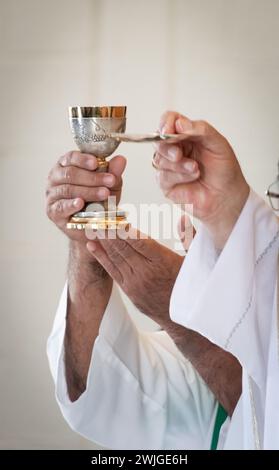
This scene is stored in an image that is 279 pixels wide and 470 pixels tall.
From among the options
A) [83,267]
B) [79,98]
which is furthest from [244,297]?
[79,98]

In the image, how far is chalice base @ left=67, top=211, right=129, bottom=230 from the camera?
1498mm

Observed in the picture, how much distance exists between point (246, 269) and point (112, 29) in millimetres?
2264

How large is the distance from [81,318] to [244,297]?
0.68m

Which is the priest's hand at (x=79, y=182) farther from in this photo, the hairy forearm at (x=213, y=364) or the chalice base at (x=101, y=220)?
the hairy forearm at (x=213, y=364)

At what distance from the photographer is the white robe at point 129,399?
1.89 m

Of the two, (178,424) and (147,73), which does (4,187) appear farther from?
(178,424)

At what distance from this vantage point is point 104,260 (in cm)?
174

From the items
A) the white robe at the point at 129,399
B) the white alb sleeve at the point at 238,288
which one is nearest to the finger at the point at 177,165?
the white alb sleeve at the point at 238,288

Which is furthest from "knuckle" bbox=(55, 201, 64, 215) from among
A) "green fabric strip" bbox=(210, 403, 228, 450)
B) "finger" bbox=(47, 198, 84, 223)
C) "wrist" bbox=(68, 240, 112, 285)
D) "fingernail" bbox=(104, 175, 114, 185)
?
"green fabric strip" bbox=(210, 403, 228, 450)

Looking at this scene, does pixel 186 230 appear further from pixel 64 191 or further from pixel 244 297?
pixel 244 297

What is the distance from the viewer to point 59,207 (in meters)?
1.56

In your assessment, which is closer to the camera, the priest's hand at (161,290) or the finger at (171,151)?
the finger at (171,151)

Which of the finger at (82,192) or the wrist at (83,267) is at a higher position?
the finger at (82,192)
